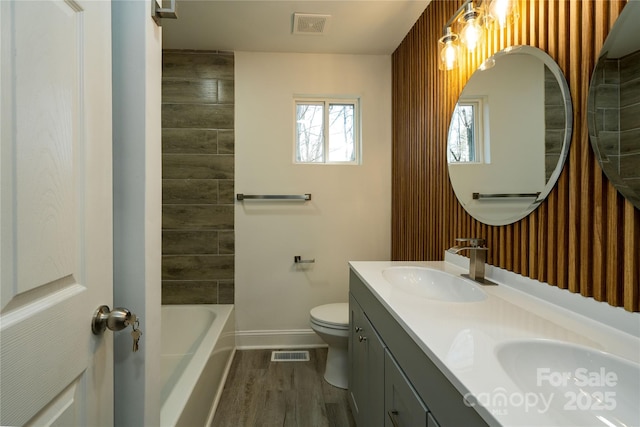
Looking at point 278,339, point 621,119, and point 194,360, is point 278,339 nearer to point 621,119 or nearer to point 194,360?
point 194,360

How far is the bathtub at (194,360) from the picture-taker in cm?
136

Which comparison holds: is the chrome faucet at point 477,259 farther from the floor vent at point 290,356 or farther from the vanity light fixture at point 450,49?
the floor vent at point 290,356

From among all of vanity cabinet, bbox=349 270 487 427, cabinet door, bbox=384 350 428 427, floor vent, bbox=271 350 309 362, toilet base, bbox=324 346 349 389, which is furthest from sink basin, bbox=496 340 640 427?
floor vent, bbox=271 350 309 362

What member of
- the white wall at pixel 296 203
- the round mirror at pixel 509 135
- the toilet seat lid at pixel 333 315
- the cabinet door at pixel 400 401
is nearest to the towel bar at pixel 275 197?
the white wall at pixel 296 203

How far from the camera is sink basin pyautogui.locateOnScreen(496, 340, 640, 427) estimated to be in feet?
2.04

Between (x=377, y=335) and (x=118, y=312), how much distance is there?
35.9 inches

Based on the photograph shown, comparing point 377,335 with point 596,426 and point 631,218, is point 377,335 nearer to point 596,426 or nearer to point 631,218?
point 596,426

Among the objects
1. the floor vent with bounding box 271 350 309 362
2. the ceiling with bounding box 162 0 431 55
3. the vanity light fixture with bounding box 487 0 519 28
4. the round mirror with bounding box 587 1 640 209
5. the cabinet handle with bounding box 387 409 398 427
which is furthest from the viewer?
the floor vent with bounding box 271 350 309 362

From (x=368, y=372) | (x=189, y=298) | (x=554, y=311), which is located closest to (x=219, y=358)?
(x=189, y=298)

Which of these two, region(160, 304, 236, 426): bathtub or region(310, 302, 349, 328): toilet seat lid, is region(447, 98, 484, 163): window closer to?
region(310, 302, 349, 328): toilet seat lid

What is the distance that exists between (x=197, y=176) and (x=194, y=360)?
1432 millimetres

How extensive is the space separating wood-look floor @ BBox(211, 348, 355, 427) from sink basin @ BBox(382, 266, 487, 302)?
0.84 m

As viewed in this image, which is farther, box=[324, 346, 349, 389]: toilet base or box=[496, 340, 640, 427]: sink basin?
box=[324, 346, 349, 389]: toilet base

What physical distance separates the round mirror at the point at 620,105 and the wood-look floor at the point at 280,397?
163 cm
